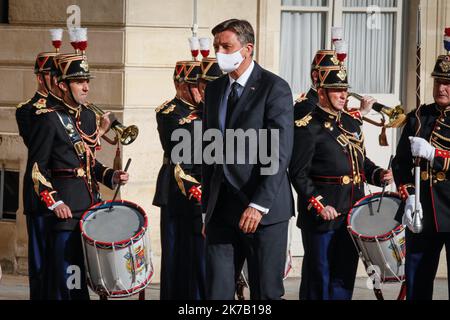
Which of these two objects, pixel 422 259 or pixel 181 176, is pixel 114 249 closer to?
pixel 181 176

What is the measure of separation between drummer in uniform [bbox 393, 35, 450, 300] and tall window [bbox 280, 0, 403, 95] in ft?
14.3

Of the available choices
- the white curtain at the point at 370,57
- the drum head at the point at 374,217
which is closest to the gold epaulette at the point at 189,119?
the drum head at the point at 374,217

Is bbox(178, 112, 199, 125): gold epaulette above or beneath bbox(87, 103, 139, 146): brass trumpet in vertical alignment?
above

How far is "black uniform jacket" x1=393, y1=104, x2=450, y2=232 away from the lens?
419 inches

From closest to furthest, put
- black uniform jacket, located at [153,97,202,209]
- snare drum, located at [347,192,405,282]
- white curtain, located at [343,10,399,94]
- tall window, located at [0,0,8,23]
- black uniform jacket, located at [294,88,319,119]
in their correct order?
snare drum, located at [347,192,405,282], black uniform jacket, located at [294,88,319,119], black uniform jacket, located at [153,97,202,209], tall window, located at [0,0,8,23], white curtain, located at [343,10,399,94]

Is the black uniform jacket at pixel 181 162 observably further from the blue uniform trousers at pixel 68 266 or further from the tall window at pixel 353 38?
the tall window at pixel 353 38

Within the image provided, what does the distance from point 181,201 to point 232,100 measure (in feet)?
8.39

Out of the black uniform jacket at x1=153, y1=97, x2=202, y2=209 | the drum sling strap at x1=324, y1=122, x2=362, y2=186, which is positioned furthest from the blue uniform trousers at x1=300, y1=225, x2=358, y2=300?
the black uniform jacket at x1=153, y1=97, x2=202, y2=209

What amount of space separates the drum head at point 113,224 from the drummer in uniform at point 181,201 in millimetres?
854

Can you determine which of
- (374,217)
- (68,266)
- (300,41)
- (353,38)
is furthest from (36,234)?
(353,38)

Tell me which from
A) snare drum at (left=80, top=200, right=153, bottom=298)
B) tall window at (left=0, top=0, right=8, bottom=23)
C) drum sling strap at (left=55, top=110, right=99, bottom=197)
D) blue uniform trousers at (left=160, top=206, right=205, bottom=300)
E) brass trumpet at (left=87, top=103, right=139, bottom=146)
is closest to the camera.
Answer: snare drum at (left=80, top=200, right=153, bottom=298)

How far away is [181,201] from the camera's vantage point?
12.1 meters

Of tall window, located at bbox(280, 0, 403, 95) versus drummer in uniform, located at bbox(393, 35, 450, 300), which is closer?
drummer in uniform, located at bbox(393, 35, 450, 300)

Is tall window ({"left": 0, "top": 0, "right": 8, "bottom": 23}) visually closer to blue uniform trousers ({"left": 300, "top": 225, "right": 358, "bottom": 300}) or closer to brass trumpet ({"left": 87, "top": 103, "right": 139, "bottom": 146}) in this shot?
brass trumpet ({"left": 87, "top": 103, "right": 139, "bottom": 146})
